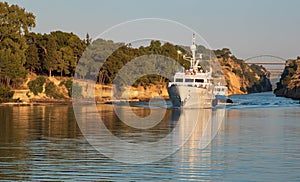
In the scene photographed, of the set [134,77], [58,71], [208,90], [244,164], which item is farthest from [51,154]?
[134,77]

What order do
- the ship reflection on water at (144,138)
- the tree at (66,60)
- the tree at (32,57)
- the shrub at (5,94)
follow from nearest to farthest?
the ship reflection on water at (144,138), the shrub at (5,94), the tree at (32,57), the tree at (66,60)

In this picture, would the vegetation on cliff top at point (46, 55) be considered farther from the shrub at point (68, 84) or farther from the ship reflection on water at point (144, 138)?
the ship reflection on water at point (144, 138)

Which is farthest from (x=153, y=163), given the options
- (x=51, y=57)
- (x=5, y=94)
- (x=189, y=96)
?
(x=51, y=57)

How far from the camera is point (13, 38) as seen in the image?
113 m

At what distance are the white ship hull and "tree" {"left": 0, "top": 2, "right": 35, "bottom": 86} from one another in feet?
86.7

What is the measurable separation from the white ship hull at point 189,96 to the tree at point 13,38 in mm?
26434

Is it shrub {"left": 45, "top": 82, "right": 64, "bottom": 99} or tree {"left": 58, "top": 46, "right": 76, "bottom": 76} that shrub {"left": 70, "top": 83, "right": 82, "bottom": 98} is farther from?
shrub {"left": 45, "top": 82, "right": 64, "bottom": 99}

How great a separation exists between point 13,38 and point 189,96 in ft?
122

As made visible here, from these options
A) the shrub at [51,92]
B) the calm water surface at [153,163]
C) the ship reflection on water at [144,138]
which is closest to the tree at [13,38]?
the shrub at [51,92]

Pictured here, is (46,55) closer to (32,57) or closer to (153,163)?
(32,57)

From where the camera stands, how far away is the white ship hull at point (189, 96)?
88.6m

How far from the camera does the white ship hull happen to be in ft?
291

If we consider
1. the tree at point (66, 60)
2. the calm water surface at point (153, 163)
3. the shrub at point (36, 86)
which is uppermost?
the tree at point (66, 60)

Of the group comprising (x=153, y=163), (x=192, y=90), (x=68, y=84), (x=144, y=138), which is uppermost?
(x=68, y=84)
